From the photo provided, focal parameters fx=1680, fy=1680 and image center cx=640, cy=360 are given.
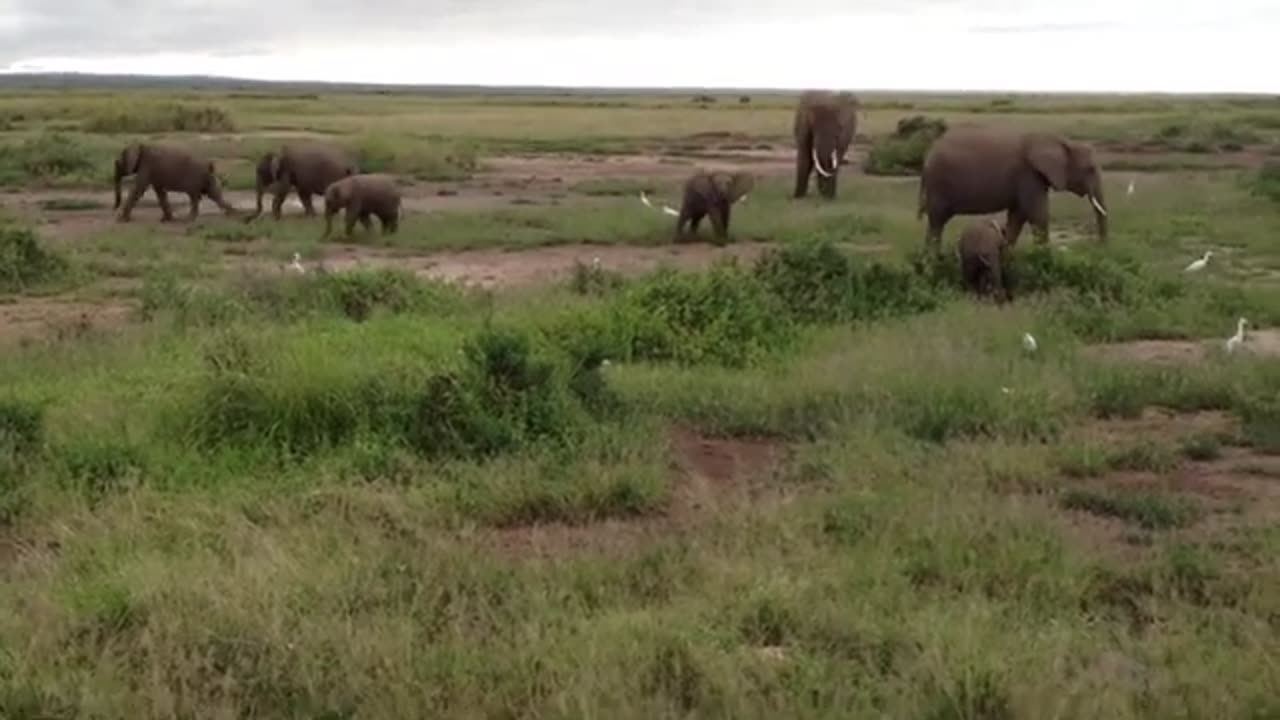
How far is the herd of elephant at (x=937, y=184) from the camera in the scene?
54.1 feet

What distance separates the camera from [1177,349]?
464 inches

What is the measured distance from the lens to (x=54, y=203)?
23.4m

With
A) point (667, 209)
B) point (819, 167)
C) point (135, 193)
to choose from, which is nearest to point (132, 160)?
point (135, 193)

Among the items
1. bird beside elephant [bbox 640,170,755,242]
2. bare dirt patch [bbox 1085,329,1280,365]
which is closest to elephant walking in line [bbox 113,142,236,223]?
bird beside elephant [bbox 640,170,755,242]

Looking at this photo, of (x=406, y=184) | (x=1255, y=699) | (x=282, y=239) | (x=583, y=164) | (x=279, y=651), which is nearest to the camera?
(x=1255, y=699)

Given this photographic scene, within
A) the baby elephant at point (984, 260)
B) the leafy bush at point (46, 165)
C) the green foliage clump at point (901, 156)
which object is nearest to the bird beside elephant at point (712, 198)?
the baby elephant at point (984, 260)

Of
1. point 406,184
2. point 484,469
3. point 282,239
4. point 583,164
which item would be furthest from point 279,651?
point 583,164

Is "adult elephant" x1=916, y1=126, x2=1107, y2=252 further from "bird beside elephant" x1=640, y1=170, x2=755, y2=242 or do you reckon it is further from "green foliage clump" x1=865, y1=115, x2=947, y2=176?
"green foliage clump" x1=865, y1=115, x2=947, y2=176

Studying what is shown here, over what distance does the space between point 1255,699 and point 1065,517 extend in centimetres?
247

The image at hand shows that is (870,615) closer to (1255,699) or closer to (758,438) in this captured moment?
(1255,699)

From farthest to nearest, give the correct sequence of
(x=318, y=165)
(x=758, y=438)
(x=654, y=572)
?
(x=318, y=165), (x=758, y=438), (x=654, y=572)

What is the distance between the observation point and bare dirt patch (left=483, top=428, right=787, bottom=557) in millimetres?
7074

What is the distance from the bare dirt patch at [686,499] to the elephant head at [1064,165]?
846 centimetres

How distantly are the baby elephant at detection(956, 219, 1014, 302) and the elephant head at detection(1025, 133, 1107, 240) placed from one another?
295 centimetres
